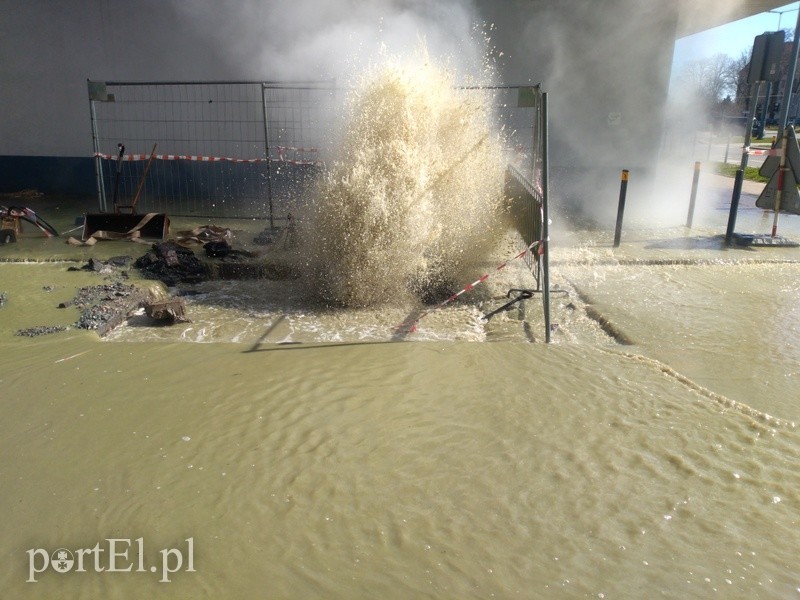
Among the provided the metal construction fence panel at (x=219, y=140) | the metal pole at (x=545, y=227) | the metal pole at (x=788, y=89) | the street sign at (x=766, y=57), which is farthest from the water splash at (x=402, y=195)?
the metal pole at (x=788, y=89)

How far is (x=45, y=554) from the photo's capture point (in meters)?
3.01

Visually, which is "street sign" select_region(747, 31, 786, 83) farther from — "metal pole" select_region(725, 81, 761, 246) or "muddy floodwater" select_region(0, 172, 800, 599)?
"muddy floodwater" select_region(0, 172, 800, 599)

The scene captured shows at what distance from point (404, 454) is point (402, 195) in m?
3.73

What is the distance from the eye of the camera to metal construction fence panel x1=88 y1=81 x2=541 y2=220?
1119 cm

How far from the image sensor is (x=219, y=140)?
38.4ft

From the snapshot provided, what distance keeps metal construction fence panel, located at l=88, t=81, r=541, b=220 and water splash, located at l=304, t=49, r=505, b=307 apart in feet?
10.9

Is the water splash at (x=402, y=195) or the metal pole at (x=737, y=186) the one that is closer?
the water splash at (x=402, y=195)

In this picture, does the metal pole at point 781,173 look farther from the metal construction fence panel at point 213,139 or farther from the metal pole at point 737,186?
the metal construction fence panel at point 213,139

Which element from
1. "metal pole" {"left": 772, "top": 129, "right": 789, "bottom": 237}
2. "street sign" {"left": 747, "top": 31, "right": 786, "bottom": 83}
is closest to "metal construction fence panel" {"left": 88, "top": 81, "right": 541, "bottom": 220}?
"street sign" {"left": 747, "top": 31, "right": 786, "bottom": 83}

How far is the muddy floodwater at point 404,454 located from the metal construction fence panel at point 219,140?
5.46 meters

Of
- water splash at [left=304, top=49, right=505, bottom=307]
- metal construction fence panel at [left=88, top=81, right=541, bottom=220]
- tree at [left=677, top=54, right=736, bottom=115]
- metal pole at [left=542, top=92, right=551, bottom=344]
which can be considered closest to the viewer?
metal pole at [left=542, top=92, right=551, bottom=344]

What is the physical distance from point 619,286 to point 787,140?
419 cm

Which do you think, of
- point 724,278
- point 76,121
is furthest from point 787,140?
point 76,121

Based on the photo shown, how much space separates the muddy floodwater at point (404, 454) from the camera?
2916 mm
